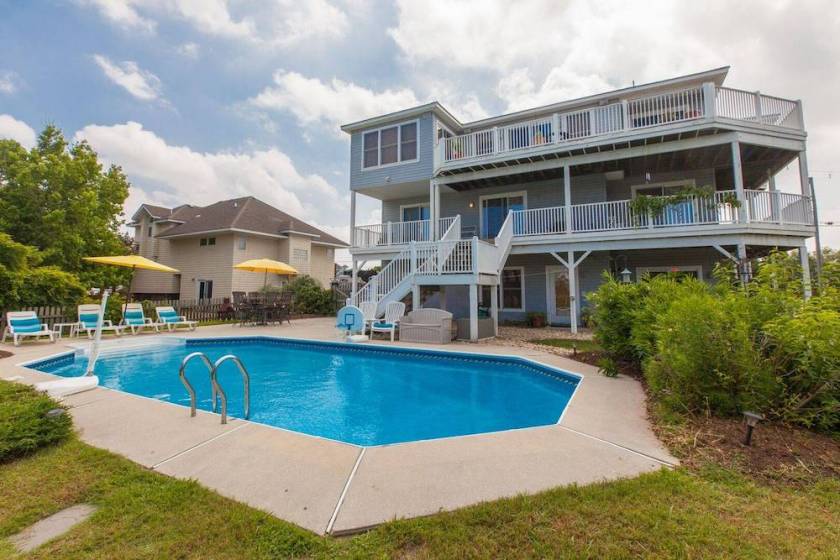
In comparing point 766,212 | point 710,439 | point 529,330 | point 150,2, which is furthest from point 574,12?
point 150,2

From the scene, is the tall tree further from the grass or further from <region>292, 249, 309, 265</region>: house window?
the grass

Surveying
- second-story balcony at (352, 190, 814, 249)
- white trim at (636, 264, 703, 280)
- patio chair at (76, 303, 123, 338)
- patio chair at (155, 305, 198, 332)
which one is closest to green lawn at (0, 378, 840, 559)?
second-story balcony at (352, 190, 814, 249)

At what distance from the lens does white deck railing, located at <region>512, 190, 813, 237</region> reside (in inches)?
412

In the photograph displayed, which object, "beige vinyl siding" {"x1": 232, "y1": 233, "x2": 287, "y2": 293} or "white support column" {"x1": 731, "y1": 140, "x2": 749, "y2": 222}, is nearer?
"white support column" {"x1": 731, "y1": 140, "x2": 749, "y2": 222}

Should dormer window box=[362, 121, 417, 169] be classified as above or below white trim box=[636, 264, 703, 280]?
above

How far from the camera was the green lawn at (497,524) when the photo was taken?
1965 mm

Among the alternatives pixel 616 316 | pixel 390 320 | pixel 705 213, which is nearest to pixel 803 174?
pixel 705 213

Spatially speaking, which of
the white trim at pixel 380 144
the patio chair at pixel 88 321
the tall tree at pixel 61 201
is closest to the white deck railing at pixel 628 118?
the white trim at pixel 380 144

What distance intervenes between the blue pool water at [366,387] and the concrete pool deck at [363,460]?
1.14m

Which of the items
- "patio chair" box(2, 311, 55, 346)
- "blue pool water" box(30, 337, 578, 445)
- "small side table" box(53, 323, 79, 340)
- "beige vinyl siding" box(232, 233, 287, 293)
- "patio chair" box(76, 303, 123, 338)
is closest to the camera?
"blue pool water" box(30, 337, 578, 445)

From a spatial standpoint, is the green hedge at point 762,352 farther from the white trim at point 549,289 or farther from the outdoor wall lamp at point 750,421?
the white trim at point 549,289

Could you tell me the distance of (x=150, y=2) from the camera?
9.84 meters

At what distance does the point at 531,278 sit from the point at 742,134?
306 inches

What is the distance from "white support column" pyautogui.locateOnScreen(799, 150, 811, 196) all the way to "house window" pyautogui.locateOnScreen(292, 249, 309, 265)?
73.1 ft
